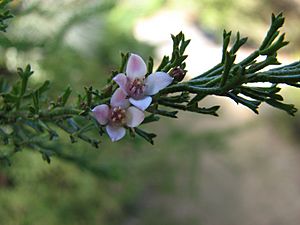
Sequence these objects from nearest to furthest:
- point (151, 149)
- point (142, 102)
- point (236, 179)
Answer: point (142, 102) → point (151, 149) → point (236, 179)

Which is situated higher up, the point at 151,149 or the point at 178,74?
the point at 178,74

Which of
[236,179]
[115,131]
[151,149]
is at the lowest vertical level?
[236,179]

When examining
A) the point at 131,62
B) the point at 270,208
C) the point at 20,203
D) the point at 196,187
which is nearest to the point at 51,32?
the point at 20,203

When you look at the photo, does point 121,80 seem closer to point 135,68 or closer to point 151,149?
point 135,68

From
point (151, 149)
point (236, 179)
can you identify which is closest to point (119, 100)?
point (151, 149)

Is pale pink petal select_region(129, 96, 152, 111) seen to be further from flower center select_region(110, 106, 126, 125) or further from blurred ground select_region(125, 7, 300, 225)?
blurred ground select_region(125, 7, 300, 225)

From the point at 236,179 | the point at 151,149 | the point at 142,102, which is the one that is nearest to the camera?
the point at 142,102

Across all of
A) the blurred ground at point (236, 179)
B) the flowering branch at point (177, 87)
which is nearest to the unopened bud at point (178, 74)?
the flowering branch at point (177, 87)
